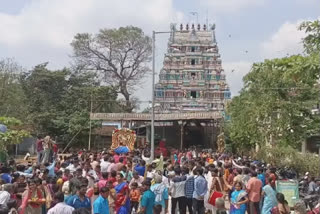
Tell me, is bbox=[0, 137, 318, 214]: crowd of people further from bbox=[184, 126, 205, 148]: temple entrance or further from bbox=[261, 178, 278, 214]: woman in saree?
bbox=[184, 126, 205, 148]: temple entrance

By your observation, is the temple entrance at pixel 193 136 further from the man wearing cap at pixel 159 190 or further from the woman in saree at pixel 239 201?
the woman in saree at pixel 239 201

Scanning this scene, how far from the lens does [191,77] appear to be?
51250 mm

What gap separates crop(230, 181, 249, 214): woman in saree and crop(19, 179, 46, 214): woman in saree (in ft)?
12.4

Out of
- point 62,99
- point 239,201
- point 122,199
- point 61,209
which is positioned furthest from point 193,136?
point 61,209

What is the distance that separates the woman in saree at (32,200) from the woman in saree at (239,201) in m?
3.77

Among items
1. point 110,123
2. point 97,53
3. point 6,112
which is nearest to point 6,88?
point 6,112

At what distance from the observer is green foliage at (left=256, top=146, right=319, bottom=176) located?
19706mm

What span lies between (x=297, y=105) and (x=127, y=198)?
18.2 m

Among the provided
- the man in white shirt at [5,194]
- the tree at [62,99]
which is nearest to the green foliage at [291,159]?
the man in white shirt at [5,194]

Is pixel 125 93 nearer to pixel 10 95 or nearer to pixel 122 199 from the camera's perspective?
pixel 10 95

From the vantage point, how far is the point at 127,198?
31.6 ft

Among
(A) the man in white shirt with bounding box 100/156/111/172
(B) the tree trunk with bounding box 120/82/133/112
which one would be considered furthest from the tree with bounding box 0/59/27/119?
(A) the man in white shirt with bounding box 100/156/111/172

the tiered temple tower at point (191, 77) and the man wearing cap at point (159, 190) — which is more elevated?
the tiered temple tower at point (191, 77)

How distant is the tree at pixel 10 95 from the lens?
36.2 meters
